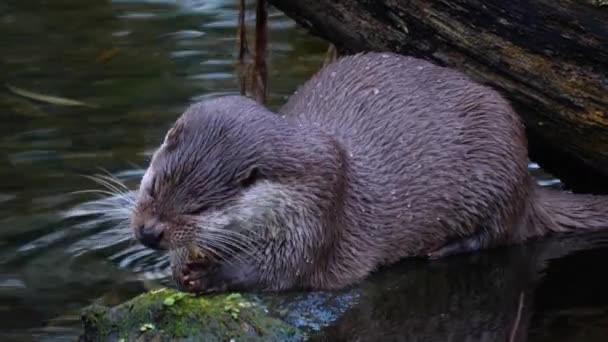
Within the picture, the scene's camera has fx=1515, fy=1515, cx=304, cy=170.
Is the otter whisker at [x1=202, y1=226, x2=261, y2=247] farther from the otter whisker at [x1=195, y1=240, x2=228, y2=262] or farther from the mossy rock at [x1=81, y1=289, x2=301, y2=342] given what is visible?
the mossy rock at [x1=81, y1=289, x2=301, y2=342]

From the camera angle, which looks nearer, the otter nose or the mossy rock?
the mossy rock

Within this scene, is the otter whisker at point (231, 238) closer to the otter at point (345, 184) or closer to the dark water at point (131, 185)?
the otter at point (345, 184)

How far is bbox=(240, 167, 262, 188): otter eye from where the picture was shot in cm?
466

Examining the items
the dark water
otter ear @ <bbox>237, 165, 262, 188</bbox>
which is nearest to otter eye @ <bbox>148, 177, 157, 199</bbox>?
otter ear @ <bbox>237, 165, 262, 188</bbox>

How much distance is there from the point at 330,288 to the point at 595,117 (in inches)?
43.2

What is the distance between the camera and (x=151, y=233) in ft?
14.8

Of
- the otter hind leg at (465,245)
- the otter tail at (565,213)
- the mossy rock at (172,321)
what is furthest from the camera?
the otter tail at (565,213)

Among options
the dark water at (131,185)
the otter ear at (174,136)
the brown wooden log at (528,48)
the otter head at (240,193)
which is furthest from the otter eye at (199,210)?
the brown wooden log at (528,48)

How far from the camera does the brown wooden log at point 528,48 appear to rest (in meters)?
5.11

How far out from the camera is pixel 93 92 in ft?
22.9

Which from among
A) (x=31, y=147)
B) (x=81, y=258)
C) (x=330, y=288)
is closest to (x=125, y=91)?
(x=31, y=147)

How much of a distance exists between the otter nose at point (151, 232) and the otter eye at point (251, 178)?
1.01 ft

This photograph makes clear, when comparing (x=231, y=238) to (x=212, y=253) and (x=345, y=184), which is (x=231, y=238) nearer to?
(x=212, y=253)

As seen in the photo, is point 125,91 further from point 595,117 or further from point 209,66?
point 595,117
